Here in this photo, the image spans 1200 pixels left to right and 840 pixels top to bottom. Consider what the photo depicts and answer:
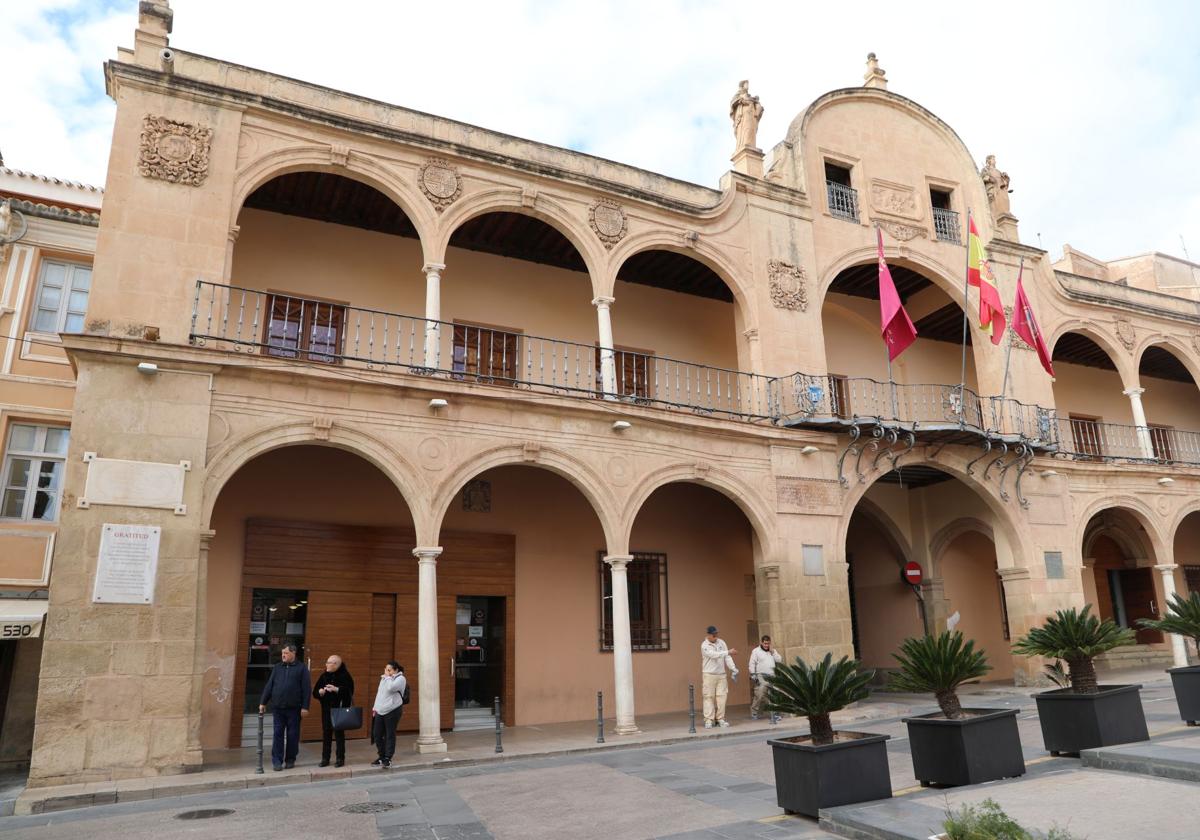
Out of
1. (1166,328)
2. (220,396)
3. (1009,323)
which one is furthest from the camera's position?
(1166,328)

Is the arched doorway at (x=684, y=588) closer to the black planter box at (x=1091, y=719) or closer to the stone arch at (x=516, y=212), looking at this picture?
the stone arch at (x=516, y=212)

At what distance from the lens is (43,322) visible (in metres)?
13.0

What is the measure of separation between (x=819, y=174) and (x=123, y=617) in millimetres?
13667

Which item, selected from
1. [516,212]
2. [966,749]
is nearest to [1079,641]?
[966,749]

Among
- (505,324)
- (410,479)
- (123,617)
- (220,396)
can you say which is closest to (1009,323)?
(505,324)

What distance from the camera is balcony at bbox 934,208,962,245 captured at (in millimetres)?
17453

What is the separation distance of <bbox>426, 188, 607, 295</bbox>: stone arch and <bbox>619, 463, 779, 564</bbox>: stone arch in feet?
10.1

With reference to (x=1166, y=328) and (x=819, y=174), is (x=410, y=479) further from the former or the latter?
(x=1166, y=328)

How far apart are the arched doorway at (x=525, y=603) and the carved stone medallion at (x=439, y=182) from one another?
4.38 m

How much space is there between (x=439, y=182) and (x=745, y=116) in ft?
21.4

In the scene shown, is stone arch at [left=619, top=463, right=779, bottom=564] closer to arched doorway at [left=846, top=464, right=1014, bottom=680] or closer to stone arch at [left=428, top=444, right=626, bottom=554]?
stone arch at [left=428, top=444, right=626, bottom=554]

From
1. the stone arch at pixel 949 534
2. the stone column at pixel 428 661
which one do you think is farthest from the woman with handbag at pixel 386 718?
the stone arch at pixel 949 534

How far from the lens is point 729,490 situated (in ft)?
44.4

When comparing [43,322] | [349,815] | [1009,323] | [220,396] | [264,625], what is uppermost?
[1009,323]
